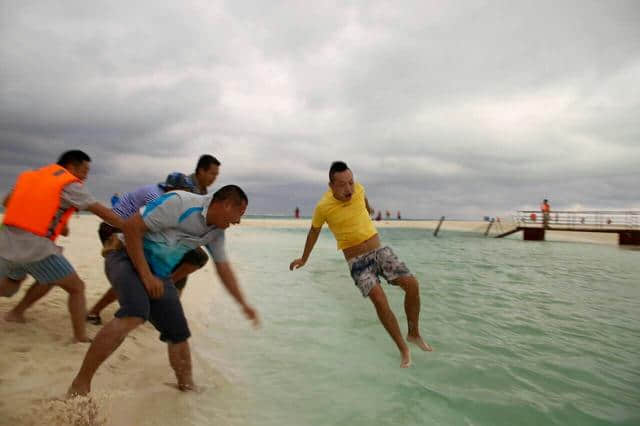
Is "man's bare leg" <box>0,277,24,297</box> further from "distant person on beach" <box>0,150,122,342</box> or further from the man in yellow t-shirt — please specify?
the man in yellow t-shirt

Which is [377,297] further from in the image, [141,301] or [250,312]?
[141,301]

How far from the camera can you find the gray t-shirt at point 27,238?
10.3ft

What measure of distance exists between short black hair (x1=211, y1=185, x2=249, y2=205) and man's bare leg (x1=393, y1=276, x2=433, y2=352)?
8.13ft

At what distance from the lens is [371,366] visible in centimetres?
422

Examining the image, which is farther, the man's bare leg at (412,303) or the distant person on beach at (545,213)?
the distant person on beach at (545,213)

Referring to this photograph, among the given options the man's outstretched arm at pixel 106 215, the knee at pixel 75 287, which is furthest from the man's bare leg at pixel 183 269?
A: the man's outstretched arm at pixel 106 215

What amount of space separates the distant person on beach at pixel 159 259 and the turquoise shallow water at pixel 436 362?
32.9 inches

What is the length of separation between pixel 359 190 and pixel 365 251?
0.81 m

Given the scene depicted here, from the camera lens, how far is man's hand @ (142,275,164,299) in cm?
263

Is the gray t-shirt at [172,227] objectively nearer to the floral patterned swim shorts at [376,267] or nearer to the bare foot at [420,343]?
the floral patterned swim shorts at [376,267]

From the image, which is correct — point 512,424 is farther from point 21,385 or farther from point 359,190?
point 21,385

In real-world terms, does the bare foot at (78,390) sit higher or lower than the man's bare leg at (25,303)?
lower

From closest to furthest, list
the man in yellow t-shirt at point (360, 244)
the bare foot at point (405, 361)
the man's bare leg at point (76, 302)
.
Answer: the man's bare leg at point (76, 302)
the bare foot at point (405, 361)
the man in yellow t-shirt at point (360, 244)

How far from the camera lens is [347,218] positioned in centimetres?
457
